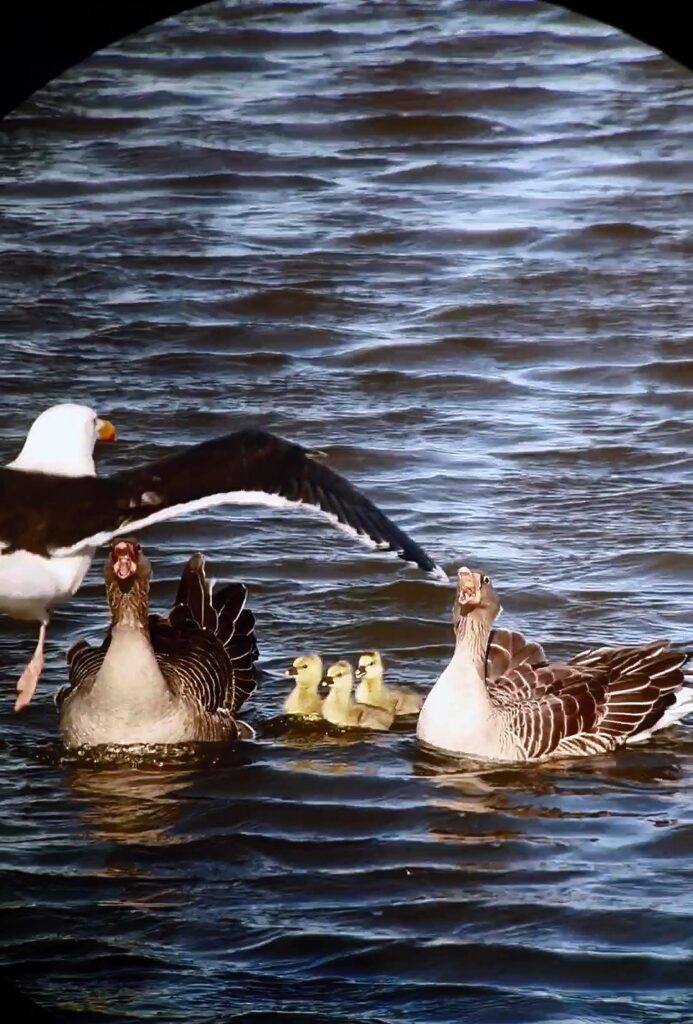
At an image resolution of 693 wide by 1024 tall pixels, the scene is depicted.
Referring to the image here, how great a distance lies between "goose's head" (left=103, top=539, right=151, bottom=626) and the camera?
4.11 meters

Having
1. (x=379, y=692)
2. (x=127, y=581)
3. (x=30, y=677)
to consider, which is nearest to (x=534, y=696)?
(x=379, y=692)

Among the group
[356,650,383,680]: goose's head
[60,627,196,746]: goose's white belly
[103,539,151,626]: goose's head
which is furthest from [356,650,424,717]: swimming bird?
[103,539,151,626]: goose's head

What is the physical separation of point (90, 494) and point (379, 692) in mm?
870

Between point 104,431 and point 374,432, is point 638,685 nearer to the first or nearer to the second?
point 374,432

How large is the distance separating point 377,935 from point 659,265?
158cm

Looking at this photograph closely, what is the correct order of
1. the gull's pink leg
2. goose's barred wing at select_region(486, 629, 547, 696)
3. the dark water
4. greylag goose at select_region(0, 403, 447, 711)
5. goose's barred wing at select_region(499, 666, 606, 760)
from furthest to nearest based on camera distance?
1. goose's barred wing at select_region(486, 629, 547, 696)
2. goose's barred wing at select_region(499, 666, 606, 760)
3. the gull's pink leg
4. greylag goose at select_region(0, 403, 447, 711)
5. the dark water

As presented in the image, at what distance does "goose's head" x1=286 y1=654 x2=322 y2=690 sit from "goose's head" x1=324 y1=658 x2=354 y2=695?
1.3 inches

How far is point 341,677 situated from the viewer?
4289 mm

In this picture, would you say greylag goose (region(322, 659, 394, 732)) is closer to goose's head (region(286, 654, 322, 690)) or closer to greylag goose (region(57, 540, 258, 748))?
goose's head (region(286, 654, 322, 690))

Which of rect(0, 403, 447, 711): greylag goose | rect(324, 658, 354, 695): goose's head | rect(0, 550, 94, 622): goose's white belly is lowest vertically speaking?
rect(324, 658, 354, 695): goose's head

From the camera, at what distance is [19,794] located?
13.1 feet

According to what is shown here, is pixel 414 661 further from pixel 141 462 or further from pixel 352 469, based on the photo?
pixel 141 462

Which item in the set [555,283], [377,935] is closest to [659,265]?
[555,283]

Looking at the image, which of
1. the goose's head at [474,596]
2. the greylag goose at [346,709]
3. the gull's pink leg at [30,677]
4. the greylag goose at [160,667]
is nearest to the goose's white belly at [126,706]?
the greylag goose at [160,667]
